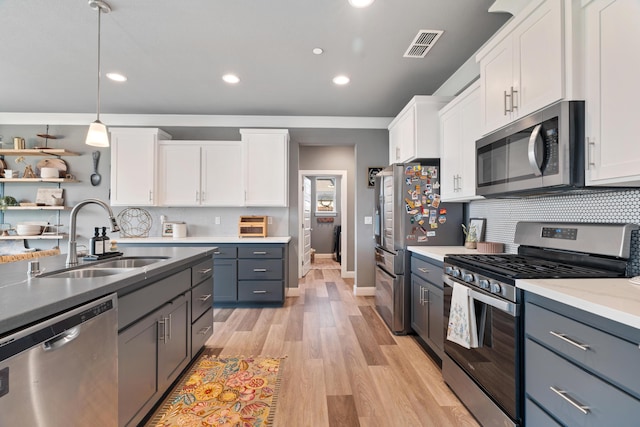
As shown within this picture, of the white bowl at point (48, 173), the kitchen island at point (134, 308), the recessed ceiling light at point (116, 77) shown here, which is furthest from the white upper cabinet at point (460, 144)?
the white bowl at point (48, 173)

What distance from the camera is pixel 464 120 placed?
2.48m

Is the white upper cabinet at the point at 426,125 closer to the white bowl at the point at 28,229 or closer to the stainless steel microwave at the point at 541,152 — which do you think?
the stainless steel microwave at the point at 541,152

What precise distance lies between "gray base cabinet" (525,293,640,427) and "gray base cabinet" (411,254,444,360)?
36.7 inches

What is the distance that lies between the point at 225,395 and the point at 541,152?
242cm

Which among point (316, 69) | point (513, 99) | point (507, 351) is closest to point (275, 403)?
point (507, 351)

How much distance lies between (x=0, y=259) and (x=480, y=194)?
14.8ft

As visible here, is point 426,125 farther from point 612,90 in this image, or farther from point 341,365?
point 341,365

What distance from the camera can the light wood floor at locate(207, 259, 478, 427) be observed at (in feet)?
5.80

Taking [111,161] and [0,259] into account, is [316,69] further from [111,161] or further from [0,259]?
[0,259]

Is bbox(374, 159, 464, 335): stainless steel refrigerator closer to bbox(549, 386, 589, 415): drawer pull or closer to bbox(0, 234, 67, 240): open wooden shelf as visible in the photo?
bbox(549, 386, 589, 415): drawer pull

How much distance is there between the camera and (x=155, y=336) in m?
1.67

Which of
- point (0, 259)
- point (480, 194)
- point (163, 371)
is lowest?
point (163, 371)

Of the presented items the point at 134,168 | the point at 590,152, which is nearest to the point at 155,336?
the point at 590,152

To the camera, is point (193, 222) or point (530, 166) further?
point (193, 222)
